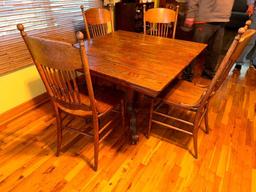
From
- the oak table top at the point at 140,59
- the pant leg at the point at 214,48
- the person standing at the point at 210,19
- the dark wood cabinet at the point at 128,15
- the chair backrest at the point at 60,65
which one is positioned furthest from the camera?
the dark wood cabinet at the point at 128,15

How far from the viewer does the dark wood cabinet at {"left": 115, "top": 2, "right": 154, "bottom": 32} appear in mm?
3001

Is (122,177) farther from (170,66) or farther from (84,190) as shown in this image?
(170,66)

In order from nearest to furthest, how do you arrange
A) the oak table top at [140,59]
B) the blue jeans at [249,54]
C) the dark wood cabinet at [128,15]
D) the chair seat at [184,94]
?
the oak table top at [140,59] → the chair seat at [184,94] → the dark wood cabinet at [128,15] → the blue jeans at [249,54]

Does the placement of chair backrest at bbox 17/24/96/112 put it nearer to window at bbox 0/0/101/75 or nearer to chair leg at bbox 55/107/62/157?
chair leg at bbox 55/107/62/157

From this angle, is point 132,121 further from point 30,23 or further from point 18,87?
point 30,23

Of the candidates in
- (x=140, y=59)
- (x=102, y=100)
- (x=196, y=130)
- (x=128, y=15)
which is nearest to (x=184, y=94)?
(x=196, y=130)

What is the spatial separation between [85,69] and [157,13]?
1.48 metres

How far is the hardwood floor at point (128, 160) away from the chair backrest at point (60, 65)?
545 millimetres

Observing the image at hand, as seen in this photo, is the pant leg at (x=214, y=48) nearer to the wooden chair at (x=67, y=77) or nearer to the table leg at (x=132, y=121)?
the table leg at (x=132, y=121)

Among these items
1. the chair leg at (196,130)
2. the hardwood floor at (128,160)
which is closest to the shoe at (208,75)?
the hardwood floor at (128,160)

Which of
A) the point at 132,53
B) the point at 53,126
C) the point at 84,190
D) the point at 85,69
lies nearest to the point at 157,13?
the point at 132,53

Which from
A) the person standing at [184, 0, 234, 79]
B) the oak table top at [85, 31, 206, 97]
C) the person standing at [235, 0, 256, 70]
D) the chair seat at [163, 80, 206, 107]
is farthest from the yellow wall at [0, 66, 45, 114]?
the person standing at [235, 0, 256, 70]

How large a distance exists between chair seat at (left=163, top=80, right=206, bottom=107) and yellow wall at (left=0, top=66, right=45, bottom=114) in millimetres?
1479

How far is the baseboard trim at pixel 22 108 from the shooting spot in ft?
6.77
